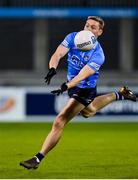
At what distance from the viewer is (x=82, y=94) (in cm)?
1088

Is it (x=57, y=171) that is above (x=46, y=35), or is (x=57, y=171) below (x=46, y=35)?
above

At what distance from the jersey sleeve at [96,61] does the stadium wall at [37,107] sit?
34.1ft

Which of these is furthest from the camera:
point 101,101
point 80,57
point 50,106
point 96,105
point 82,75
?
point 50,106

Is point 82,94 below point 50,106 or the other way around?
the other way around

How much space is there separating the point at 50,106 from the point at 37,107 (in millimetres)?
355

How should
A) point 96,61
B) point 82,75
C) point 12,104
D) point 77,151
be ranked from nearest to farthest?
point 82,75
point 96,61
point 77,151
point 12,104

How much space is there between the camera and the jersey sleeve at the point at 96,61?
34.2 ft

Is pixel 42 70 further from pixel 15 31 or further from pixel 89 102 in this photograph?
pixel 89 102

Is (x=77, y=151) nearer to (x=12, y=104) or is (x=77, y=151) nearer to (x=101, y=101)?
(x=101, y=101)

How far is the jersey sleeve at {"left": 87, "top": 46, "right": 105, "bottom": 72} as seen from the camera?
1043cm

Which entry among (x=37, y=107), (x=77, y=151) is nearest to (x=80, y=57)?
(x=77, y=151)
